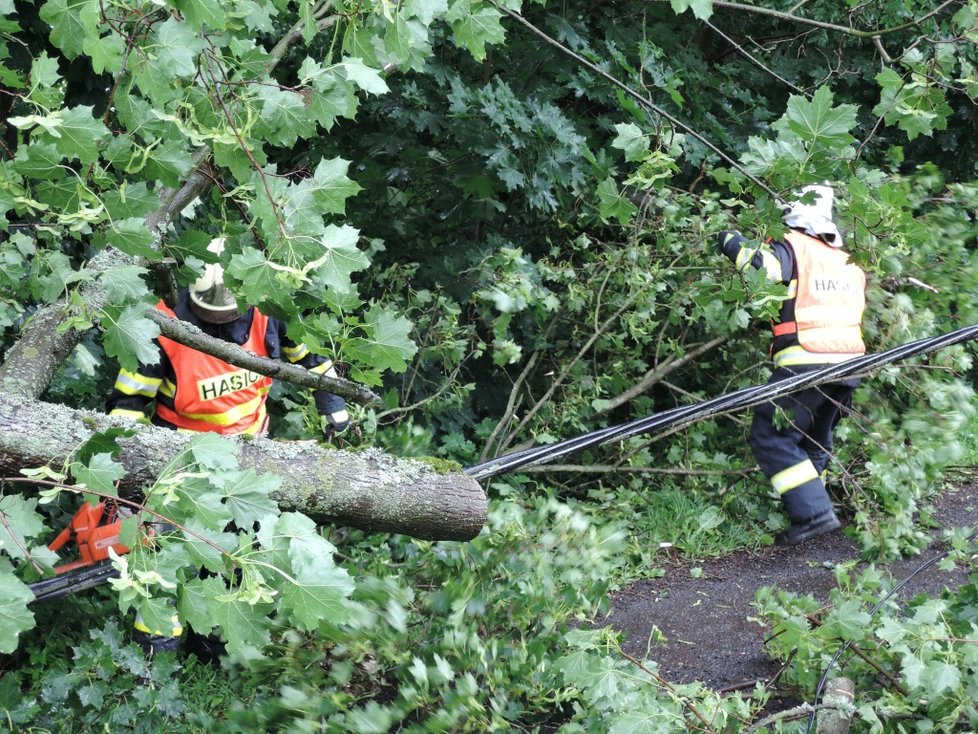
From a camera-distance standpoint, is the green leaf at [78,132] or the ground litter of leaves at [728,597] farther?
the ground litter of leaves at [728,597]

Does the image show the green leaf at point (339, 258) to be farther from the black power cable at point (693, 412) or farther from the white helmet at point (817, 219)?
the white helmet at point (817, 219)

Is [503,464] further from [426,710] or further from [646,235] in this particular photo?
[646,235]

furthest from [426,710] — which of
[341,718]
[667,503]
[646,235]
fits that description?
[646,235]

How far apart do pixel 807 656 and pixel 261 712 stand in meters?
1.89

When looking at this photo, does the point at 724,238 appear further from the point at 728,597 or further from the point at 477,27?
the point at 477,27

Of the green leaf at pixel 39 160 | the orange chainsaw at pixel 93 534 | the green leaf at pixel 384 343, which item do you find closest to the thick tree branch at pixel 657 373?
the orange chainsaw at pixel 93 534

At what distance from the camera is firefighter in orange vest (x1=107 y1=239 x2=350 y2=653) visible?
3945 mm

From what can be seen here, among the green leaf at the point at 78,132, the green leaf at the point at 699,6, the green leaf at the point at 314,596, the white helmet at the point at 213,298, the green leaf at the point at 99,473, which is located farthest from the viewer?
the white helmet at the point at 213,298

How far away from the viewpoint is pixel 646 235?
5883 millimetres

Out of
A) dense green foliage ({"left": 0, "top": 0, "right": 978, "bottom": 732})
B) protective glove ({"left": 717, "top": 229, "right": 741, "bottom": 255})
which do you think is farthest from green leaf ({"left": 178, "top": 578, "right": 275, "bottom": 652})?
protective glove ({"left": 717, "top": 229, "right": 741, "bottom": 255})

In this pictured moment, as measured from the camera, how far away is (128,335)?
2.19 m

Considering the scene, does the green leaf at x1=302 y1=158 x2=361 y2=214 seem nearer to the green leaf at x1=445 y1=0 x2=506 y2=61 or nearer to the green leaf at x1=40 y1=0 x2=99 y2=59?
the green leaf at x1=40 y1=0 x2=99 y2=59

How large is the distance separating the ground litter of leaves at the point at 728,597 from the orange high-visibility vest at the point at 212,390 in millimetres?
1762

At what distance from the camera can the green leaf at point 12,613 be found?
5.14ft
